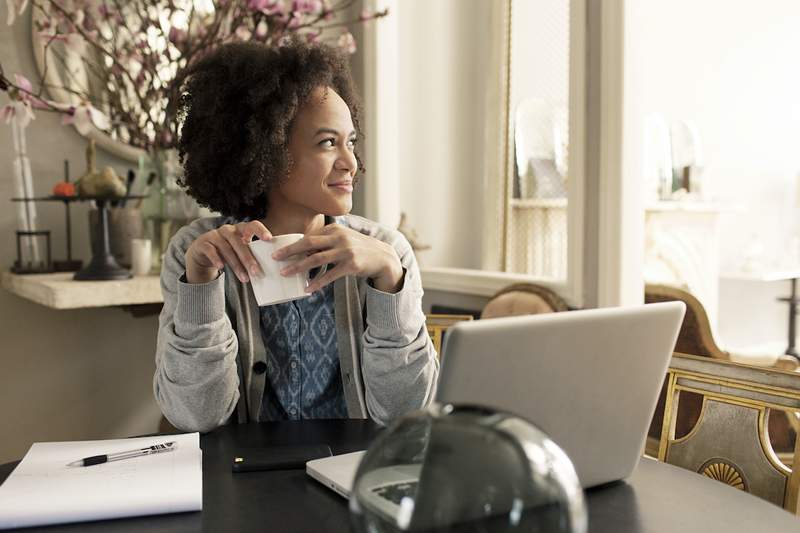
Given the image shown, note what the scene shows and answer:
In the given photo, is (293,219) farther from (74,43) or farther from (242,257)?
(74,43)

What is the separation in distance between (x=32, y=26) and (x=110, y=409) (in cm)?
130

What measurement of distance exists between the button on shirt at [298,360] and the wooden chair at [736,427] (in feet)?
1.97

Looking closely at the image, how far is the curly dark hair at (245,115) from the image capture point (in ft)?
4.56

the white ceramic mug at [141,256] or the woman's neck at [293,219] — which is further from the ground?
the woman's neck at [293,219]

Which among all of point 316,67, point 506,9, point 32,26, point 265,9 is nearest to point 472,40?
point 506,9

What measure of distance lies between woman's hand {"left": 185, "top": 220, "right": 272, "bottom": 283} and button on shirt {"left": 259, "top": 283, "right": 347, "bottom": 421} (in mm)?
218

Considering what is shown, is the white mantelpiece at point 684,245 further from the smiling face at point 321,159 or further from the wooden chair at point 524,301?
the smiling face at point 321,159

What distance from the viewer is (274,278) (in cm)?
112

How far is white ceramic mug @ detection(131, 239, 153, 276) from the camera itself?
2.38m

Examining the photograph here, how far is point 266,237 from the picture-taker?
3.66 feet

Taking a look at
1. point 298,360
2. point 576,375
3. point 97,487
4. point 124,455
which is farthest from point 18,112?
point 576,375

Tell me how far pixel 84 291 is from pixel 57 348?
0.60 meters

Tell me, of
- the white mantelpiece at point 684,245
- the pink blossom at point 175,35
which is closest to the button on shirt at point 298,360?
the pink blossom at point 175,35

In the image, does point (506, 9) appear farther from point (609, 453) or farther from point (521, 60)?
point (609, 453)
